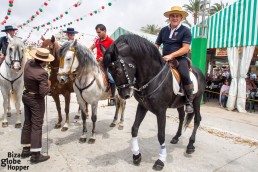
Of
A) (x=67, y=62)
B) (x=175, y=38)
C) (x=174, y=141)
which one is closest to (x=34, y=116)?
(x=67, y=62)

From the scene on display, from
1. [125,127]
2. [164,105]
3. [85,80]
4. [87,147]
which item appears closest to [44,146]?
[87,147]

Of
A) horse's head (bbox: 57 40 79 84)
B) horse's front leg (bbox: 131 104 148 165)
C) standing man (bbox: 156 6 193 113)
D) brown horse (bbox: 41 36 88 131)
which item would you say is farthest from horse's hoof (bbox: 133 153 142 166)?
brown horse (bbox: 41 36 88 131)

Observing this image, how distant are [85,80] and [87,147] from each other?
142 cm

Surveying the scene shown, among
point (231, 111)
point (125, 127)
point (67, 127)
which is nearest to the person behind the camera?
point (67, 127)

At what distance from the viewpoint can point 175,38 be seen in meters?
3.46

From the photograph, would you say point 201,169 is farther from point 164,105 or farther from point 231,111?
Answer: point 231,111

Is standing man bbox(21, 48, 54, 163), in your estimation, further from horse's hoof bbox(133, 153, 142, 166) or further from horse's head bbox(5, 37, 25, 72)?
horse's hoof bbox(133, 153, 142, 166)

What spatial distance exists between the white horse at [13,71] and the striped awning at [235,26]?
798cm

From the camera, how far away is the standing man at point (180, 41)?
11.0 ft

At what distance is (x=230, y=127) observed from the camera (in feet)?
20.3

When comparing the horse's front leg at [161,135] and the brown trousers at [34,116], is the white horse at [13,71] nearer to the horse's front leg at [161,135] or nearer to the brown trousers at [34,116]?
the brown trousers at [34,116]

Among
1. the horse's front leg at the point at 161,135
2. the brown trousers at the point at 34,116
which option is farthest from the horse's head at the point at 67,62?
the horse's front leg at the point at 161,135

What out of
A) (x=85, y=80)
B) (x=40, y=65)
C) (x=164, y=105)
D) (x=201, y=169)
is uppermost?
(x=40, y=65)

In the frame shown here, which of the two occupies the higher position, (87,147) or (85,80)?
(85,80)
